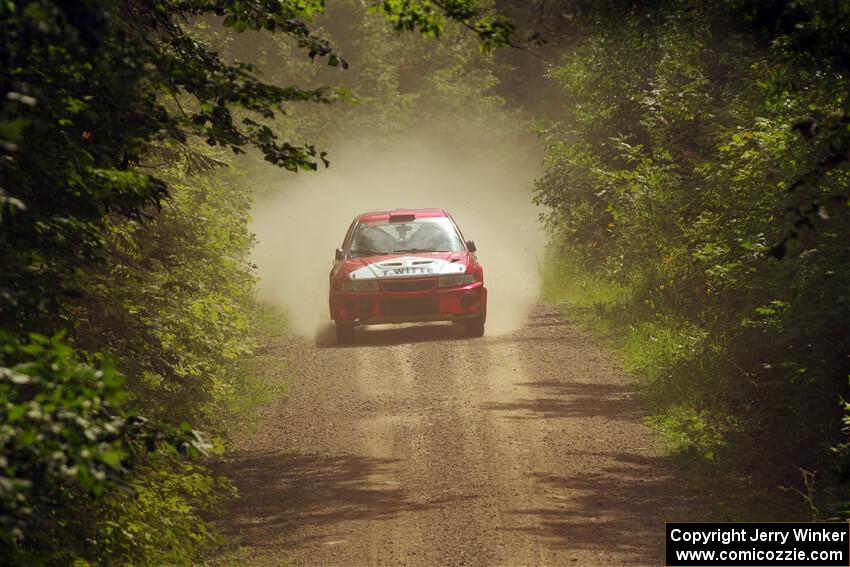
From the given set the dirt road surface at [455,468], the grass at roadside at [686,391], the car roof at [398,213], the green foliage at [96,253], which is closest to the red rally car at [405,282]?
the car roof at [398,213]

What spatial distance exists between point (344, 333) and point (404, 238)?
180 centimetres

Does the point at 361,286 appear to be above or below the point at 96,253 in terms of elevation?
below

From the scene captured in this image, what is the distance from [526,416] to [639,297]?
6.95 m

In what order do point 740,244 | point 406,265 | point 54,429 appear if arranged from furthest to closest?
point 406,265 < point 740,244 < point 54,429

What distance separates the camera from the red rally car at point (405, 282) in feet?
61.3

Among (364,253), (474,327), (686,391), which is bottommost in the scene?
(474,327)

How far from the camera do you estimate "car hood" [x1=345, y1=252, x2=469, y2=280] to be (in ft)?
61.4

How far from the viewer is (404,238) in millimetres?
19812

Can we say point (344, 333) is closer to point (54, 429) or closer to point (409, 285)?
point (409, 285)

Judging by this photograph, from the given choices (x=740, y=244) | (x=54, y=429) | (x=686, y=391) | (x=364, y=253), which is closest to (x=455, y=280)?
(x=364, y=253)

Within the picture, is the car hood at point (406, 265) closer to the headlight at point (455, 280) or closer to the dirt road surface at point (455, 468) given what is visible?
the headlight at point (455, 280)

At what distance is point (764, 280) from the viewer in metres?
11.1

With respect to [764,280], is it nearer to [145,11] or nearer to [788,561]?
[788,561]

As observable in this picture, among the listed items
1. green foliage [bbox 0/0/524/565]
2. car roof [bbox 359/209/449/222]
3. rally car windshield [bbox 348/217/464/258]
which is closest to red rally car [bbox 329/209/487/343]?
rally car windshield [bbox 348/217/464/258]
